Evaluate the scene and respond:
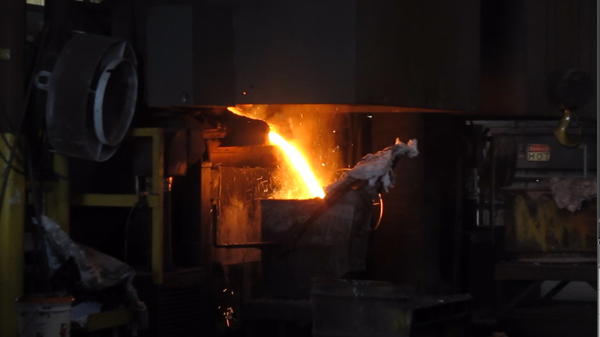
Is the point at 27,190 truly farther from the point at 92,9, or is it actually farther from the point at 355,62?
the point at 355,62

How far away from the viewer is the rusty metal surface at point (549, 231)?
23.5 feet

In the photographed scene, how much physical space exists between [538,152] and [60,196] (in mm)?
4112

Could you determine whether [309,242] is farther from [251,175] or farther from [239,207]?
[251,175]

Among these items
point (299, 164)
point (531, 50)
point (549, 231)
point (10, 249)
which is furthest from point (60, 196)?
point (549, 231)

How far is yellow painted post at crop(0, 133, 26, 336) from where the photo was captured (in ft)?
15.0

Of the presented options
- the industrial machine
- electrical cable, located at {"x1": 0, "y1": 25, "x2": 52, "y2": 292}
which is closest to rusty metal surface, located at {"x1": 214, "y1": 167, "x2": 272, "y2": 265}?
the industrial machine

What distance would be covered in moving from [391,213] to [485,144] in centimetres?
107

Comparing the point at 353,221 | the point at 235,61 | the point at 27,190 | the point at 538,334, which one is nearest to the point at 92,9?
the point at 235,61

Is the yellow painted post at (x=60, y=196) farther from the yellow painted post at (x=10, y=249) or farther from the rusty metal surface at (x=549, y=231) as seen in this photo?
the rusty metal surface at (x=549, y=231)

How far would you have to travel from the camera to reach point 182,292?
5344 mm

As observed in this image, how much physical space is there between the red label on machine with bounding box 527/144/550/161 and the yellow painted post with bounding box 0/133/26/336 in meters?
4.34

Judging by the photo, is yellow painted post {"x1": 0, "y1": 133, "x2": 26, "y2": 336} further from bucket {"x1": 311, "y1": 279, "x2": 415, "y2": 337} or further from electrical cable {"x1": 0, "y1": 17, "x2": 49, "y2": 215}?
bucket {"x1": 311, "y1": 279, "x2": 415, "y2": 337}

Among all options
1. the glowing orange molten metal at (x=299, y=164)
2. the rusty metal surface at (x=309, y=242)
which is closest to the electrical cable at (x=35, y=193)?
the rusty metal surface at (x=309, y=242)

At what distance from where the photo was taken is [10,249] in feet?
15.1
